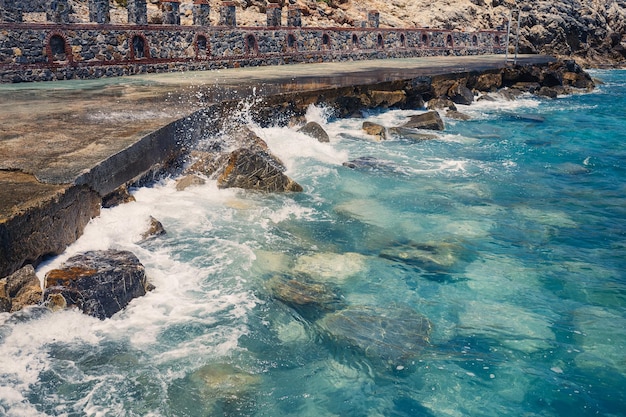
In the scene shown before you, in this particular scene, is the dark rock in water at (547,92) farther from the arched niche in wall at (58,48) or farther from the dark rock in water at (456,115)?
the arched niche in wall at (58,48)

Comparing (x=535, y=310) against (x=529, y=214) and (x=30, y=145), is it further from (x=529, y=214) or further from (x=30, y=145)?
(x=30, y=145)

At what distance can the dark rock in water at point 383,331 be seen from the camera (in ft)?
14.2

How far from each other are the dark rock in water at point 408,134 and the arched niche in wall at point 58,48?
8.70 metres

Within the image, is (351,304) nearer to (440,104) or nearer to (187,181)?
(187,181)

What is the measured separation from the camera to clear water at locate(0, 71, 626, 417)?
387 centimetres

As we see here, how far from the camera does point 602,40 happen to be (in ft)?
137

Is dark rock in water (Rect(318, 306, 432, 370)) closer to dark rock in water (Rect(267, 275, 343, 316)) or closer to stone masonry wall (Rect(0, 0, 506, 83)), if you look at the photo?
dark rock in water (Rect(267, 275, 343, 316))

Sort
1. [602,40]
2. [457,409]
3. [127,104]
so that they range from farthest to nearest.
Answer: [602,40] < [127,104] < [457,409]

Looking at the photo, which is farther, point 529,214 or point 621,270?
point 529,214

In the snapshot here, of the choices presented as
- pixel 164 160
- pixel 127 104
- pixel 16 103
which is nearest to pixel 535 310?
pixel 164 160

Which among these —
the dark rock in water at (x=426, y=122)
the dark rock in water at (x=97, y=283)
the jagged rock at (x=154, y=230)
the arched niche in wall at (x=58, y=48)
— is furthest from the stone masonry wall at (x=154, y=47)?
the dark rock in water at (x=97, y=283)

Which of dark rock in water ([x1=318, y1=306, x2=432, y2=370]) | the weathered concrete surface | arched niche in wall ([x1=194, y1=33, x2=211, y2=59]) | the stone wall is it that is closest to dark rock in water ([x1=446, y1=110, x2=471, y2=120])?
the weathered concrete surface

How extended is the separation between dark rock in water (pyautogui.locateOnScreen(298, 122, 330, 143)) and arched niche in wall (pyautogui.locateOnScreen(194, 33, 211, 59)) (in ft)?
26.6

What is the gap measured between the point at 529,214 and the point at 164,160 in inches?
204
